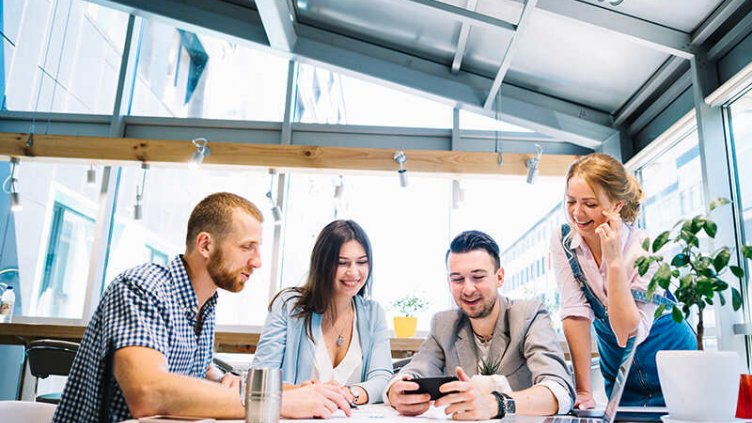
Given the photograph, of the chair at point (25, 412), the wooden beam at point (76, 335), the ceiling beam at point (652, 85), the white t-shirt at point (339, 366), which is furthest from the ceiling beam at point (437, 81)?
the chair at point (25, 412)

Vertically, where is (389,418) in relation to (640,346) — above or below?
below

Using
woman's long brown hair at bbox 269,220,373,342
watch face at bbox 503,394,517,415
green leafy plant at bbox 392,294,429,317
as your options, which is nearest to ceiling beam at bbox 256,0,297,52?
woman's long brown hair at bbox 269,220,373,342

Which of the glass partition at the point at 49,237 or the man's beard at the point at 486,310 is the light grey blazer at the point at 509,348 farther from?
the glass partition at the point at 49,237

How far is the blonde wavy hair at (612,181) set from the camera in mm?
1537

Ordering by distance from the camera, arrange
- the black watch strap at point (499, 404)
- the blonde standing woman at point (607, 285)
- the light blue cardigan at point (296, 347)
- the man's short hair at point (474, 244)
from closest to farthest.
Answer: the black watch strap at point (499, 404), the blonde standing woman at point (607, 285), the man's short hair at point (474, 244), the light blue cardigan at point (296, 347)

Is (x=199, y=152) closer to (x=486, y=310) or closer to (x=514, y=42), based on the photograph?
(x=514, y=42)

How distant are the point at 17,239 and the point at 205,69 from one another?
2.25 metres

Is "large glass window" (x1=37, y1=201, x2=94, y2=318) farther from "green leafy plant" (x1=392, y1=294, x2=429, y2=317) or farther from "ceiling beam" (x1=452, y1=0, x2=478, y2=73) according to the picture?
"ceiling beam" (x1=452, y1=0, x2=478, y2=73)

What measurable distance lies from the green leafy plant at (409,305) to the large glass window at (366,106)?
1.58 meters

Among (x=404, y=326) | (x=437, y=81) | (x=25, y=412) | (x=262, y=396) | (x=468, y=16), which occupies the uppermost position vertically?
(x=437, y=81)

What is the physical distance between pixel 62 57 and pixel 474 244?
4493 mm

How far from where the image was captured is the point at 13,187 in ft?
13.6

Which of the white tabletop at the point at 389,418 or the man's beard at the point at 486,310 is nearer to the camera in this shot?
the white tabletop at the point at 389,418

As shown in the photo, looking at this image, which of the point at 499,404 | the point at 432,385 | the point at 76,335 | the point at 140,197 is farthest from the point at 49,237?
the point at 499,404
